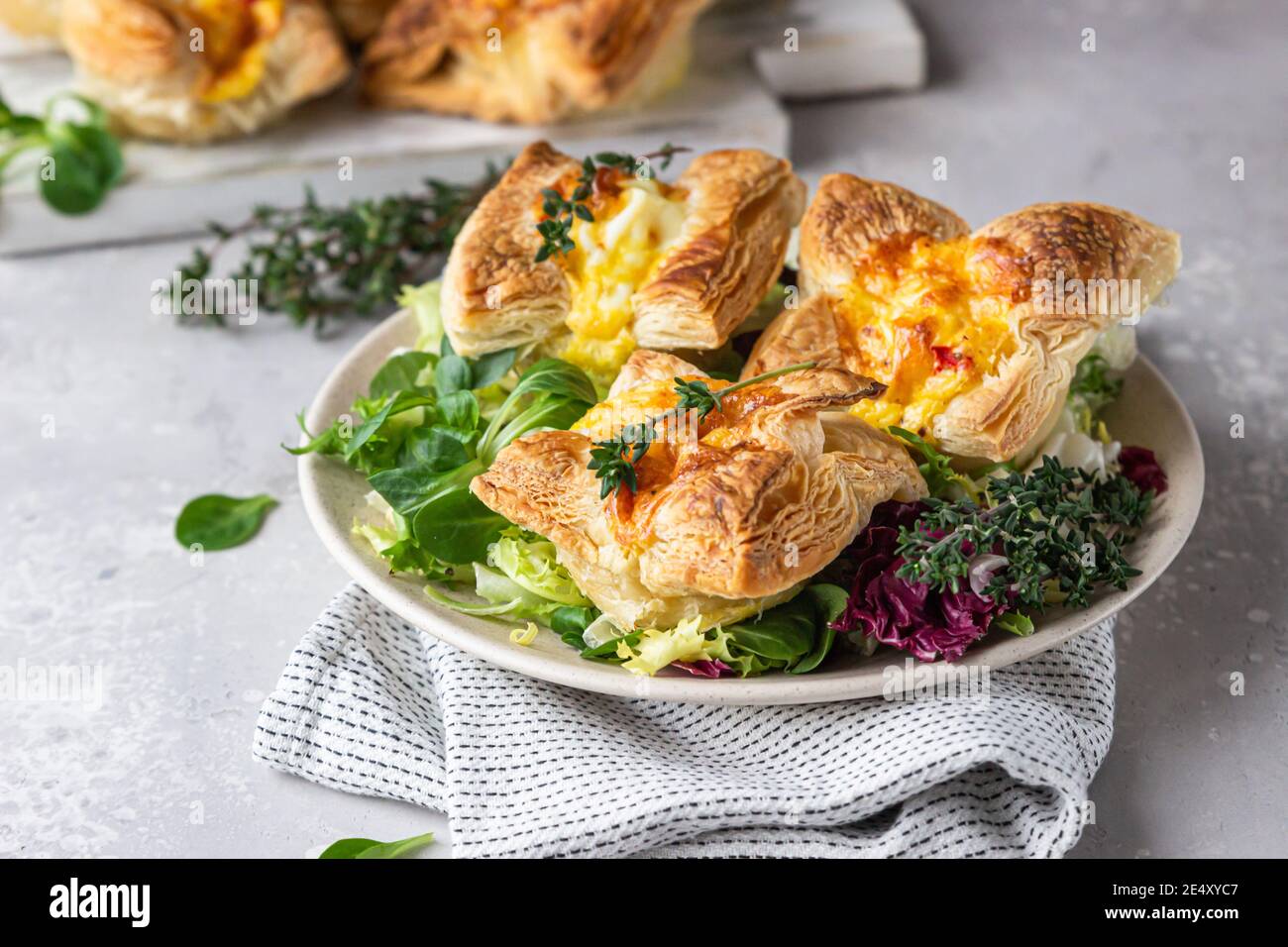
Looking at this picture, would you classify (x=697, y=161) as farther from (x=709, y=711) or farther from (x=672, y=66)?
(x=672, y=66)

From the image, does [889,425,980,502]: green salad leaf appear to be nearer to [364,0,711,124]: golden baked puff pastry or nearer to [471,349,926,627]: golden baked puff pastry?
[471,349,926,627]: golden baked puff pastry

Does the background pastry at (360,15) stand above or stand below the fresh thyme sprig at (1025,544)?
above

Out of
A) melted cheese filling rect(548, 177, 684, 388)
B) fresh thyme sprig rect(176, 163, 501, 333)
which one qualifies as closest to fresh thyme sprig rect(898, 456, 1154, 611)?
melted cheese filling rect(548, 177, 684, 388)

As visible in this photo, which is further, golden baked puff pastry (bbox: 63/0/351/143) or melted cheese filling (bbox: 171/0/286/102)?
melted cheese filling (bbox: 171/0/286/102)

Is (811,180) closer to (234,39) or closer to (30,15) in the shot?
(234,39)

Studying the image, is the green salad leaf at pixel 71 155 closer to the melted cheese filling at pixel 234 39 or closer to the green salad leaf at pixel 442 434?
the melted cheese filling at pixel 234 39

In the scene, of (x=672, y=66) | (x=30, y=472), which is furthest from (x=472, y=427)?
(x=672, y=66)

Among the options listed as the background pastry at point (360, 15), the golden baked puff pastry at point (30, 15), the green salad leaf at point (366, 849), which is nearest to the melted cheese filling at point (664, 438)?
the green salad leaf at point (366, 849)
